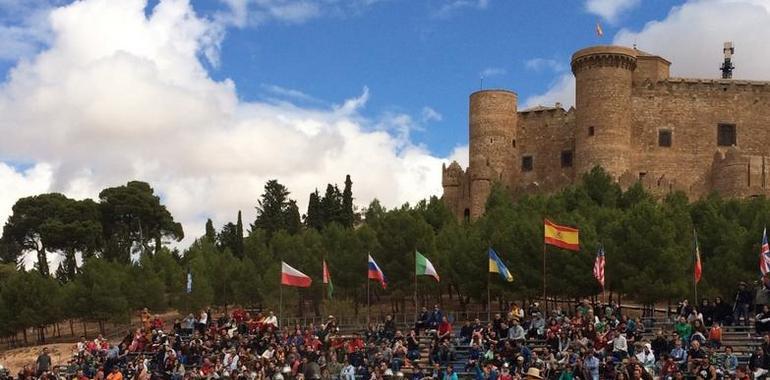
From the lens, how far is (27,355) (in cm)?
5072

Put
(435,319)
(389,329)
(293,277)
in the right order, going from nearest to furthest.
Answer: (435,319), (389,329), (293,277)

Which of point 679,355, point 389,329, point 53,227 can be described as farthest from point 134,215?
point 679,355

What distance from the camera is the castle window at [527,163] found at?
66.9 meters

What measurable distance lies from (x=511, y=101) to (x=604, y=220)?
24.8m

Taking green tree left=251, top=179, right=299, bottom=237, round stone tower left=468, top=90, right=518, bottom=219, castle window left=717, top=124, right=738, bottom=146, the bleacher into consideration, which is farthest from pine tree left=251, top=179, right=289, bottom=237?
the bleacher

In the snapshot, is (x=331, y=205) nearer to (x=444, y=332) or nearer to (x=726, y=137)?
(x=726, y=137)

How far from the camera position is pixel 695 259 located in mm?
30594

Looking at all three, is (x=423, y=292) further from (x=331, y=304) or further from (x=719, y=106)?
(x=719, y=106)

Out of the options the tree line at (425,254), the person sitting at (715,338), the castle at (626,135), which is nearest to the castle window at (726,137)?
the castle at (626,135)

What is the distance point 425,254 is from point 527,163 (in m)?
22.6

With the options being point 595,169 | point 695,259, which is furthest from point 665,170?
point 695,259

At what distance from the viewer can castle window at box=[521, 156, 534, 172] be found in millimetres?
66938

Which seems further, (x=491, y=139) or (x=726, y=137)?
(x=491, y=139)

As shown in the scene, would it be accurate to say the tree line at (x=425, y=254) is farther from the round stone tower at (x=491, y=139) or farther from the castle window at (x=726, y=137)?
the castle window at (x=726, y=137)
